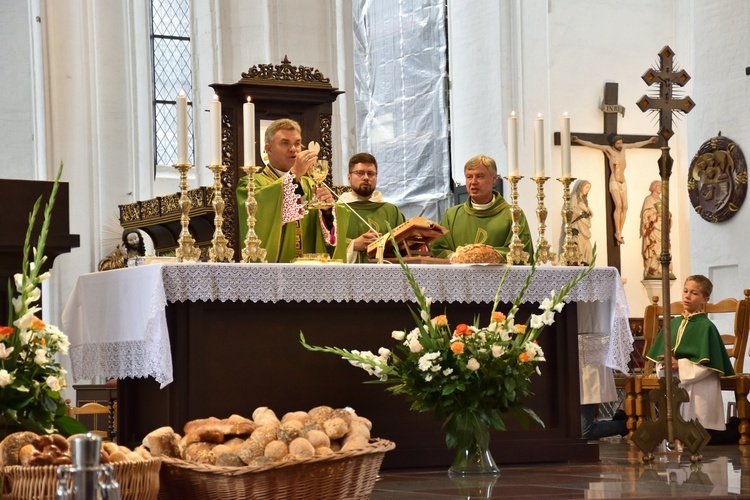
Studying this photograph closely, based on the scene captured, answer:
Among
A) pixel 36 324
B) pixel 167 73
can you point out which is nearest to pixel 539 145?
pixel 36 324

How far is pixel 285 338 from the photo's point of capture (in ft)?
23.4

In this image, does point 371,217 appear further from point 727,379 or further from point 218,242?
point 727,379

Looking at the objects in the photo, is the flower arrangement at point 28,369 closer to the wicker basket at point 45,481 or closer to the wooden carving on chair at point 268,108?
the wicker basket at point 45,481

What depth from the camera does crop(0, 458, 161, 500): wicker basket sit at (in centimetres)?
376

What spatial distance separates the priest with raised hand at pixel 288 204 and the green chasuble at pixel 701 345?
3095 mm

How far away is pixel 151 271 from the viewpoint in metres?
6.75

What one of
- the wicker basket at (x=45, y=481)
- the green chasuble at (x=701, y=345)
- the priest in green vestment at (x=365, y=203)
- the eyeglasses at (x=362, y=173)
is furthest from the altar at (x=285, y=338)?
the wicker basket at (x=45, y=481)

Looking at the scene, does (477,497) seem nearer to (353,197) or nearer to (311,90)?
(353,197)

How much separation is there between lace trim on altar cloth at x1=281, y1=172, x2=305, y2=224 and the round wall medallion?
8.57m

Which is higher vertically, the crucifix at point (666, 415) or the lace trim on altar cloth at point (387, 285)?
the lace trim on altar cloth at point (387, 285)

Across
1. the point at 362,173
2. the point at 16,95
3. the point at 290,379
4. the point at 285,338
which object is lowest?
the point at 290,379

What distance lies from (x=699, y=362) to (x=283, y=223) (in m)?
3.79

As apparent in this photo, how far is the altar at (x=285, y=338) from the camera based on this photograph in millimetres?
6852

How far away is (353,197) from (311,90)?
122 cm
